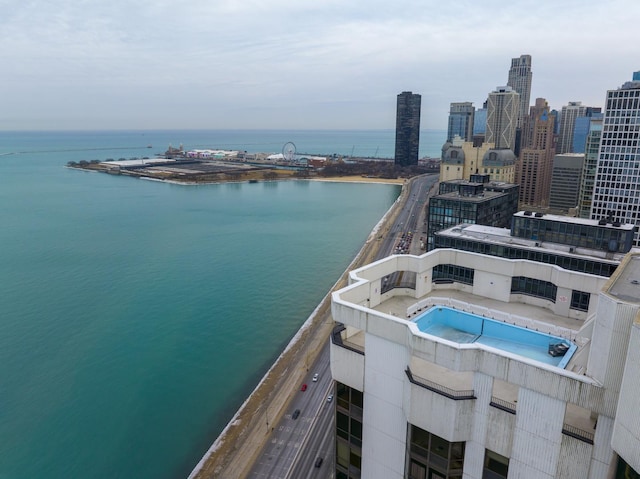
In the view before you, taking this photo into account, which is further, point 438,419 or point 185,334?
point 185,334

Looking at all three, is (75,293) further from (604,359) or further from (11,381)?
(604,359)

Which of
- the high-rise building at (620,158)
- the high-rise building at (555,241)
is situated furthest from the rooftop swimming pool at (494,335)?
the high-rise building at (620,158)

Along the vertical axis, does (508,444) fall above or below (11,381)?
above

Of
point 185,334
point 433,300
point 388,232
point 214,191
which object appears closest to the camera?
point 433,300

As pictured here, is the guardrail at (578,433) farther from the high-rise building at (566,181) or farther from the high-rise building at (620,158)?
the high-rise building at (566,181)

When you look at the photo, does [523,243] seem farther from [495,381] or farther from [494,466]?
[494,466]

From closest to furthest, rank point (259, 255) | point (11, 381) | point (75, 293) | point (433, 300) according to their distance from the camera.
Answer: point (433, 300), point (11, 381), point (75, 293), point (259, 255)

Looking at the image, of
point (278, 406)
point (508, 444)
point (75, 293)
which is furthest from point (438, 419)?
point (75, 293)
